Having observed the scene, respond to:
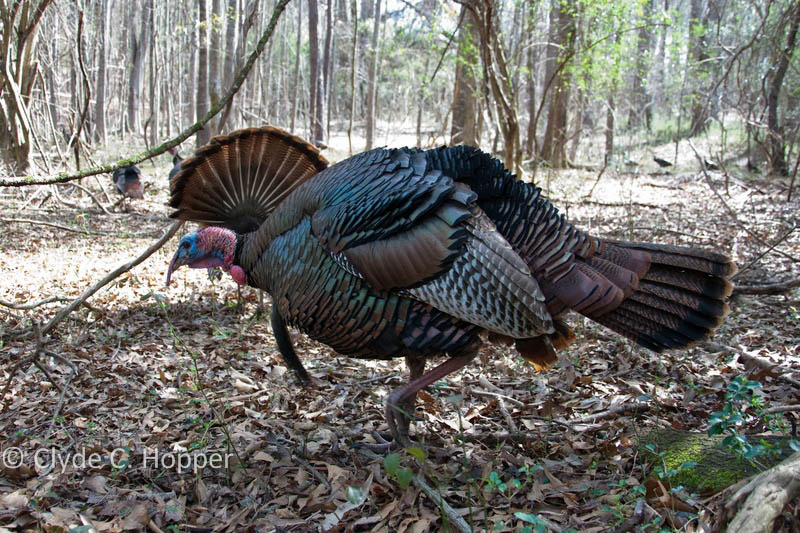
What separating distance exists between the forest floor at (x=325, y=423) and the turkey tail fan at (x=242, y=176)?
0.68m

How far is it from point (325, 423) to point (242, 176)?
1.72 meters

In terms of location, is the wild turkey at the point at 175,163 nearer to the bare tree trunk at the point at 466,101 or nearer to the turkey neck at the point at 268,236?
the bare tree trunk at the point at 466,101

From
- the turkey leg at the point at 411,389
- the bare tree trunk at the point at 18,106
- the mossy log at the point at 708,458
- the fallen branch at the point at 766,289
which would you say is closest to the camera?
the mossy log at the point at 708,458

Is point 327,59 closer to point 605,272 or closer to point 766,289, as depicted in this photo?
point 766,289

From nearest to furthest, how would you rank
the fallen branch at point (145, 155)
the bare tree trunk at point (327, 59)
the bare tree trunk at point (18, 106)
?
1. the fallen branch at point (145, 155)
2. the bare tree trunk at point (18, 106)
3. the bare tree trunk at point (327, 59)

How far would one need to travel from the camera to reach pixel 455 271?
2902mm

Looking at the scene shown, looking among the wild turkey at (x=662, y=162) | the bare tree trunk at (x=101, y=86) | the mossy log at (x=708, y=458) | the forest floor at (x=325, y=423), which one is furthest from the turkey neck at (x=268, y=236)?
the bare tree trunk at (x=101, y=86)

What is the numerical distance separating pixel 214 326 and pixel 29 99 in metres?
6.52

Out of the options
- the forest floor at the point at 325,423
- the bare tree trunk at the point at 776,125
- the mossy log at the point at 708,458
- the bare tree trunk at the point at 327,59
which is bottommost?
the forest floor at the point at 325,423

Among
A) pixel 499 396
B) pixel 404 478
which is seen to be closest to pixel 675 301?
pixel 499 396

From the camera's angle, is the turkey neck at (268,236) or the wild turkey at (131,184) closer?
the turkey neck at (268,236)

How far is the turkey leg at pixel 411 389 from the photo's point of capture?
10.2 ft

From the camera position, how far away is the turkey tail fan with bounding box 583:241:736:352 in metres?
2.91

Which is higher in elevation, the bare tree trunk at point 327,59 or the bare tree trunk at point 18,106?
the bare tree trunk at point 327,59
